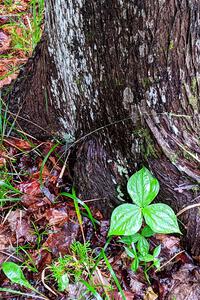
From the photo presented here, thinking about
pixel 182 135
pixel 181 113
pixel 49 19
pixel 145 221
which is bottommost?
pixel 145 221

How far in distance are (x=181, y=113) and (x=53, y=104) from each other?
0.76m

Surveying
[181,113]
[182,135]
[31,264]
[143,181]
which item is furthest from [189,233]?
→ [31,264]

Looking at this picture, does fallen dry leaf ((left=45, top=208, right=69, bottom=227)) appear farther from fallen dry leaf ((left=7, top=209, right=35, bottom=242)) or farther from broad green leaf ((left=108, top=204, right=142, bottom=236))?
broad green leaf ((left=108, top=204, right=142, bottom=236))

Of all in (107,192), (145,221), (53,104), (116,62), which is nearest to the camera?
(116,62)

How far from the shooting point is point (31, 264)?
5.73 feet

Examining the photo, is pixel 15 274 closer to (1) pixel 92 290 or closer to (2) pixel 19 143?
(1) pixel 92 290

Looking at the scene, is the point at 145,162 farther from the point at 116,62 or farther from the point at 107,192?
the point at 116,62

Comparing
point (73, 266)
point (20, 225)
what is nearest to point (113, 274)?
point (73, 266)

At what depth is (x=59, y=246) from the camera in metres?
1.76

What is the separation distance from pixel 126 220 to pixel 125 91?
574 millimetres

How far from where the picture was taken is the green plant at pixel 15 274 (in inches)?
64.2

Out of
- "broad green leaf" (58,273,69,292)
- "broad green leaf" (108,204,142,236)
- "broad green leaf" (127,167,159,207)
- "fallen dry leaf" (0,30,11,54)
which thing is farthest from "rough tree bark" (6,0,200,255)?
"fallen dry leaf" (0,30,11,54)

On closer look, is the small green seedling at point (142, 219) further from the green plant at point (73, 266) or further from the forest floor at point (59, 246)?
the green plant at point (73, 266)

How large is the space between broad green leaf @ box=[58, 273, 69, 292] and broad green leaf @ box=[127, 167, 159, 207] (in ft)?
1.56
